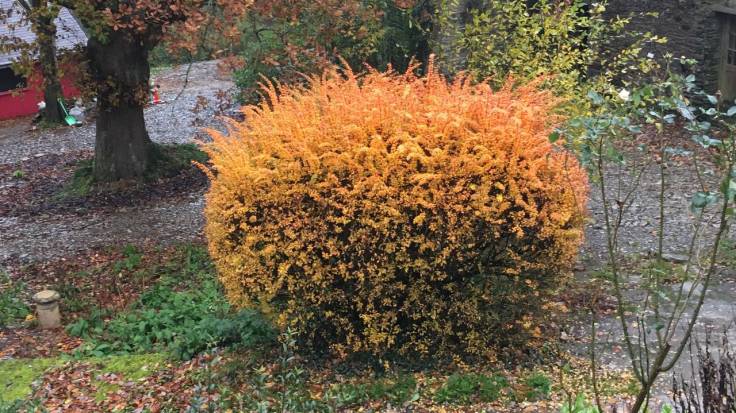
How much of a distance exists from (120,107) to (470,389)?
8.40 meters

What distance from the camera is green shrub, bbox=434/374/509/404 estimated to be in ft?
14.8

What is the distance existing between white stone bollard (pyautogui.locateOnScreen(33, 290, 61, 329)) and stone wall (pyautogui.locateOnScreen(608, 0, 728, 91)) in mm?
9586

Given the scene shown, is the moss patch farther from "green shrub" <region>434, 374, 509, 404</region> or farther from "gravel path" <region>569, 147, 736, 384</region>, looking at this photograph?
"gravel path" <region>569, 147, 736, 384</region>

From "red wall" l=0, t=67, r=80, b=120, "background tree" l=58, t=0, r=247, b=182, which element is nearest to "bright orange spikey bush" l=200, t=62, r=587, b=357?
"background tree" l=58, t=0, r=247, b=182

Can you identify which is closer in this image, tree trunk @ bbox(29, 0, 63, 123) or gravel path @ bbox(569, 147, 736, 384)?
gravel path @ bbox(569, 147, 736, 384)

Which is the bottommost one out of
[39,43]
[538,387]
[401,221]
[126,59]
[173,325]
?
[538,387]

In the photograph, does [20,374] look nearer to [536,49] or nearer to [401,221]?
[401,221]

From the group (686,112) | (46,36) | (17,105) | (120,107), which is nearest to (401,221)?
(686,112)

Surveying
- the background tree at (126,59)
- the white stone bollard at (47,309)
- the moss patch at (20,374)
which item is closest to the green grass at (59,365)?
the moss patch at (20,374)

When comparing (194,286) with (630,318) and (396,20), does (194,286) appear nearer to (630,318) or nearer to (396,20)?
(630,318)

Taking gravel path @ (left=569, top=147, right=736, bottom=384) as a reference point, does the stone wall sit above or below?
above

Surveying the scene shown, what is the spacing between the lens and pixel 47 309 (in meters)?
6.79

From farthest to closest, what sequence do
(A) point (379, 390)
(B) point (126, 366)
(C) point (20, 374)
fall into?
(C) point (20, 374) → (B) point (126, 366) → (A) point (379, 390)

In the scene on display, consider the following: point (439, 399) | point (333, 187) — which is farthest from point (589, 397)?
point (333, 187)
